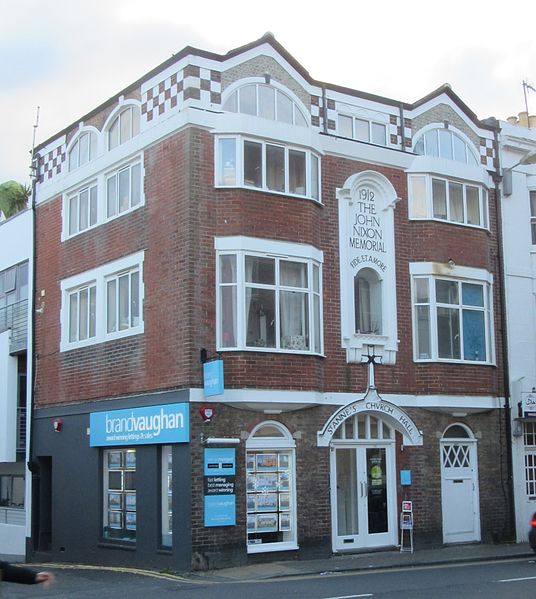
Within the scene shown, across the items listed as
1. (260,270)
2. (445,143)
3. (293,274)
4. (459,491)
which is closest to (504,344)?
(459,491)

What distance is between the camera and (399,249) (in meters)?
21.2

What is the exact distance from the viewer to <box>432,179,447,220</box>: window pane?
2175 cm

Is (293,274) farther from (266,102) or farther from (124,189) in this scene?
(124,189)

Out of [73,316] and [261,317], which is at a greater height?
[73,316]

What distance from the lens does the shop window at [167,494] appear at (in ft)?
60.1

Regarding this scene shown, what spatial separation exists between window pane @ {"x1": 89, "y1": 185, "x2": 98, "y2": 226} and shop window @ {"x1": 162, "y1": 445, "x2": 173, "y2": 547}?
5982 millimetres

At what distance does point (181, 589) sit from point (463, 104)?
13497 millimetres

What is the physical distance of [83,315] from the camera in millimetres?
22000

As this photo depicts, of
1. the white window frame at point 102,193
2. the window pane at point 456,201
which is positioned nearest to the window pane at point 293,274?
the white window frame at point 102,193

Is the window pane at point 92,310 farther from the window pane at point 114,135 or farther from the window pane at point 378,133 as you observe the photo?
the window pane at point 378,133

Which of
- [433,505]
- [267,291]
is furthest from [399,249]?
[433,505]

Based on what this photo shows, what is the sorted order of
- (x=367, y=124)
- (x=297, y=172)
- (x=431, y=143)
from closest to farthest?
(x=297, y=172)
(x=367, y=124)
(x=431, y=143)

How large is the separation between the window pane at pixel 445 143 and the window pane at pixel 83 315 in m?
8.90

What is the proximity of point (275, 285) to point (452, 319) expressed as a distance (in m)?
4.84
